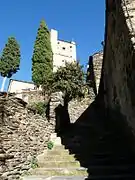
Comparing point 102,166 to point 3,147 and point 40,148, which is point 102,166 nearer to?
point 40,148

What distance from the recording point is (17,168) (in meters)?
6.92

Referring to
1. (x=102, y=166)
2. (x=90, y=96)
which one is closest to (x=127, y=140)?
(x=102, y=166)

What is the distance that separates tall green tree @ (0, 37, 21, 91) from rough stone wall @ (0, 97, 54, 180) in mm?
20291

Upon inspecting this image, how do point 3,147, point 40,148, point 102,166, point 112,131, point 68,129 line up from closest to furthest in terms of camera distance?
point 3,147 → point 102,166 → point 40,148 → point 112,131 → point 68,129

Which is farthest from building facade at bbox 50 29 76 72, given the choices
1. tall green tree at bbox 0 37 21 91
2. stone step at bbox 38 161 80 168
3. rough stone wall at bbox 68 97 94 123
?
stone step at bbox 38 161 80 168

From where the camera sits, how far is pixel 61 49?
5612cm

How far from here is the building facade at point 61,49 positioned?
54.4 metres

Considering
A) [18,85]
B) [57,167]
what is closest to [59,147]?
[57,167]

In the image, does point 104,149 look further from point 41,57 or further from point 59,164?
point 41,57

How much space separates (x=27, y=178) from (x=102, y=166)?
210cm

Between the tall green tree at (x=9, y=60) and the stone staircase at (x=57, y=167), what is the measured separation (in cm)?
2022

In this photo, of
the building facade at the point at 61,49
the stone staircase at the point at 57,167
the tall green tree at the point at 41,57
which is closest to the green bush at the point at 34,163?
the stone staircase at the point at 57,167

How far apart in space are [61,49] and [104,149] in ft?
160

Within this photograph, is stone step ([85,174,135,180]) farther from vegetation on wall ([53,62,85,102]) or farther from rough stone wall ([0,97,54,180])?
vegetation on wall ([53,62,85,102])
